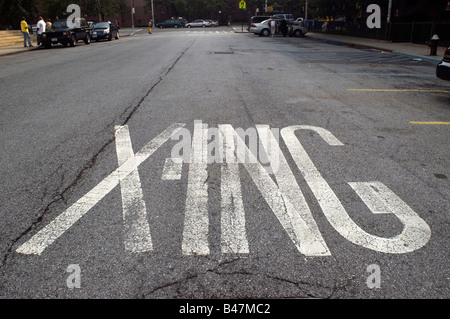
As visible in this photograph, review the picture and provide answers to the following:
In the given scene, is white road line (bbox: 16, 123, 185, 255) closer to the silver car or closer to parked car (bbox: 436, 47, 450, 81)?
parked car (bbox: 436, 47, 450, 81)

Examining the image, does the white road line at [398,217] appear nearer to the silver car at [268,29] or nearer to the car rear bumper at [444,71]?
the car rear bumper at [444,71]

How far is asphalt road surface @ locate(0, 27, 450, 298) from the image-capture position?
2.74 metres

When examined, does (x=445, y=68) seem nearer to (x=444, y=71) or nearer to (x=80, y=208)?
(x=444, y=71)

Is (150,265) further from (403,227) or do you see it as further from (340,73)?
(340,73)

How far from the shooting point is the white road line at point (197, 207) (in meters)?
3.11

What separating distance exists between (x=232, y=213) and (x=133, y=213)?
0.95 metres

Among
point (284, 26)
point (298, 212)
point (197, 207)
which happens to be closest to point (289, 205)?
point (298, 212)

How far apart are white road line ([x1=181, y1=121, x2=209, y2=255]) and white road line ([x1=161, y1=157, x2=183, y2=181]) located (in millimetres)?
137

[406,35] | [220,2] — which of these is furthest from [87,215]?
[220,2]

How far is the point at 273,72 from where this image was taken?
12.9 meters

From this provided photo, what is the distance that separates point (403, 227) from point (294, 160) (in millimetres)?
1791

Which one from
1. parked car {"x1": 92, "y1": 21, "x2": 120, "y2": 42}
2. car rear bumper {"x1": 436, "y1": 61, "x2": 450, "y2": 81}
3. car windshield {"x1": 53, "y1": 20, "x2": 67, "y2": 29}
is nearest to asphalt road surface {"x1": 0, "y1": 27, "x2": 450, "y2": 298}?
car rear bumper {"x1": 436, "y1": 61, "x2": 450, "y2": 81}

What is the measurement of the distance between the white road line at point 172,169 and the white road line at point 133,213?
327mm

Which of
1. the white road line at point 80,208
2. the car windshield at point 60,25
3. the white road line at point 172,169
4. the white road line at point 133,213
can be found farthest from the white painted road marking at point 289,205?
the car windshield at point 60,25
